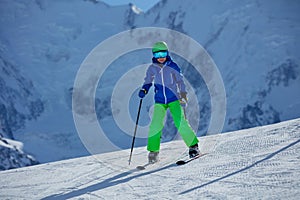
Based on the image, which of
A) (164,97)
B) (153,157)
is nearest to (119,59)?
(164,97)

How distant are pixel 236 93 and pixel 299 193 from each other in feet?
261

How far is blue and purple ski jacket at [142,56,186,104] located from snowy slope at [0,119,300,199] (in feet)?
3.05

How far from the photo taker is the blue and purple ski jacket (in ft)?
18.7

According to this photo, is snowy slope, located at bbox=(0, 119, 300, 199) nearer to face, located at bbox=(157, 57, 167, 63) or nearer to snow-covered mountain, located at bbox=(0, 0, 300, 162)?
face, located at bbox=(157, 57, 167, 63)

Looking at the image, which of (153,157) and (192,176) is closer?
(192,176)

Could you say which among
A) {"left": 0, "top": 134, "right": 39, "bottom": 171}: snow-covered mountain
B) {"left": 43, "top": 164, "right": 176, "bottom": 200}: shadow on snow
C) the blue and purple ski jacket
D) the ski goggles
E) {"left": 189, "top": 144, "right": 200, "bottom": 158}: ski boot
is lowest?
{"left": 0, "top": 134, "right": 39, "bottom": 171}: snow-covered mountain

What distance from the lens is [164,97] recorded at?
5699 millimetres

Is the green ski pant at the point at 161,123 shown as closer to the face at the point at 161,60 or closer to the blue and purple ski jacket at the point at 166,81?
the blue and purple ski jacket at the point at 166,81

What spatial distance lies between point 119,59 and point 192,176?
114366 mm

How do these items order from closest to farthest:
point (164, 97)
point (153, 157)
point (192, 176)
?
point (192, 176)
point (153, 157)
point (164, 97)

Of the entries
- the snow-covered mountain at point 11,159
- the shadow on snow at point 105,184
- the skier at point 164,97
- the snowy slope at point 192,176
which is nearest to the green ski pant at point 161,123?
the skier at point 164,97

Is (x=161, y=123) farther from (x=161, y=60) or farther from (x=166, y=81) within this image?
(x=161, y=60)

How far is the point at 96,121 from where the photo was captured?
112375 mm

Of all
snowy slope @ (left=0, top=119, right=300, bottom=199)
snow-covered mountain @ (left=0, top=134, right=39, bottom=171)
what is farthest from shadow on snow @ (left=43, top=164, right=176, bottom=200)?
snow-covered mountain @ (left=0, top=134, right=39, bottom=171)
